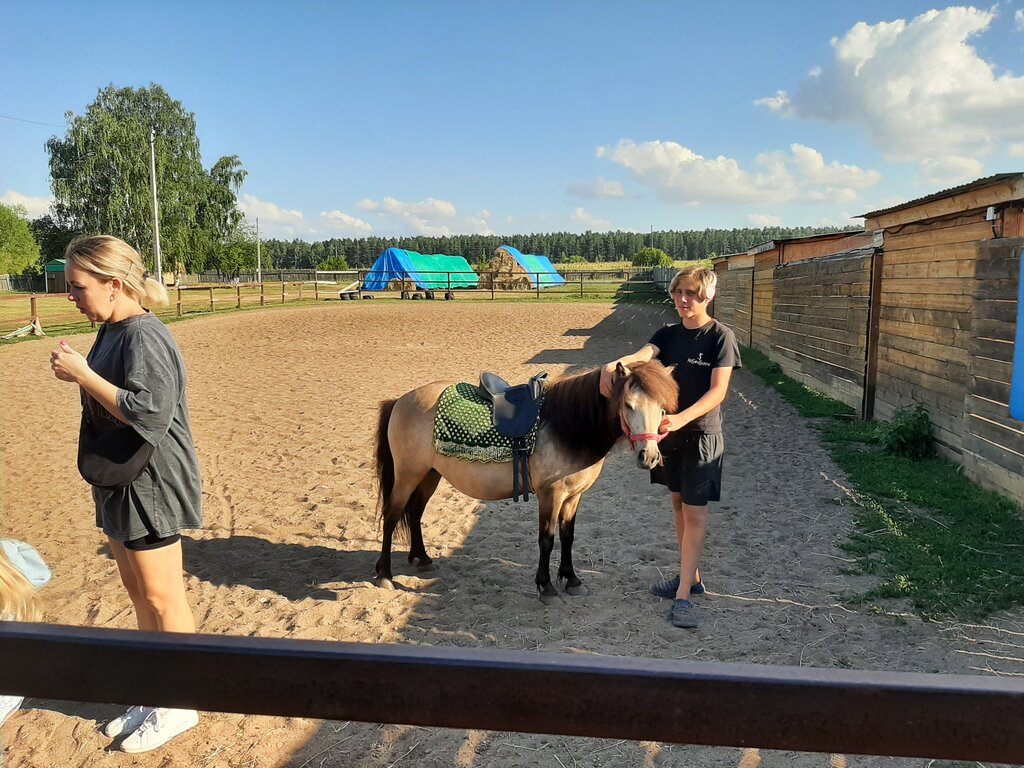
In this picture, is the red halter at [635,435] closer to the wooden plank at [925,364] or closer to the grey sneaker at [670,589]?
the grey sneaker at [670,589]

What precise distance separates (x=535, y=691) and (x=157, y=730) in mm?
2586

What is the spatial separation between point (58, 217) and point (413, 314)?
30353mm

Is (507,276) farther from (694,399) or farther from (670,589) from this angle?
(694,399)

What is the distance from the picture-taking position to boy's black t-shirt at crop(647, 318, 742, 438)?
135 inches

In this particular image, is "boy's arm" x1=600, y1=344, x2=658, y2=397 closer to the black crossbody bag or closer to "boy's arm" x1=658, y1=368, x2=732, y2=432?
"boy's arm" x1=658, y1=368, x2=732, y2=432

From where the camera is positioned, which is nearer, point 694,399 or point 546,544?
point 694,399

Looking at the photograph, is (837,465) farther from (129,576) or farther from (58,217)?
(58,217)

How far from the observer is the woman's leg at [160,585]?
2.48 metres

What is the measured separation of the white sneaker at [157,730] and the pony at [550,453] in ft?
4.76

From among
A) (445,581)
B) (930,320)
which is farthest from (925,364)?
(445,581)

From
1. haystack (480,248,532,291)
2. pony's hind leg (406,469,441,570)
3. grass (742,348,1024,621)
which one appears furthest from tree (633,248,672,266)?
pony's hind leg (406,469,441,570)

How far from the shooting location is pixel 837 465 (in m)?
6.50

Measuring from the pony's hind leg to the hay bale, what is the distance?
31779 mm

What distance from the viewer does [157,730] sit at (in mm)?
2686
